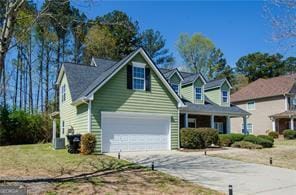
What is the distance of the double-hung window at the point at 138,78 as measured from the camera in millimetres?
21156

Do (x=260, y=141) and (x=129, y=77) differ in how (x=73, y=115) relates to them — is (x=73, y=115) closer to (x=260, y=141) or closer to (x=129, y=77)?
(x=129, y=77)

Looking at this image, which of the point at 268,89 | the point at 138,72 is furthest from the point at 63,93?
the point at 268,89

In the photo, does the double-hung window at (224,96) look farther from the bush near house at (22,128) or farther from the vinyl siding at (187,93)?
the bush near house at (22,128)

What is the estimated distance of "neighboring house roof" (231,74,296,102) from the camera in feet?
134

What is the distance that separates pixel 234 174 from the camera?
12.7 meters

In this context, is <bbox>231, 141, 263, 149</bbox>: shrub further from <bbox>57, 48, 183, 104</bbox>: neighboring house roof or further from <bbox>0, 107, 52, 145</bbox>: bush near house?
<bbox>0, 107, 52, 145</bbox>: bush near house

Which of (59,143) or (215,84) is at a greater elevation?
(215,84)

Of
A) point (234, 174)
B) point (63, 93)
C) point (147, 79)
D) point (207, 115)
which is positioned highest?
point (147, 79)

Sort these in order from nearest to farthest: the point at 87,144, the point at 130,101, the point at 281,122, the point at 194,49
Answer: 1. the point at 87,144
2. the point at 130,101
3. the point at 281,122
4. the point at 194,49

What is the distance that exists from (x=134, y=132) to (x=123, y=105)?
1954 mm

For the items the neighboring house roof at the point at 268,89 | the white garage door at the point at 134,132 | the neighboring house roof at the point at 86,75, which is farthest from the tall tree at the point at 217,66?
the white garage door at the point at 134,132

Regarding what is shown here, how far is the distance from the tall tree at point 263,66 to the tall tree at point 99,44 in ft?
121

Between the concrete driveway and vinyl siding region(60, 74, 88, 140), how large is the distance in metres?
5.92

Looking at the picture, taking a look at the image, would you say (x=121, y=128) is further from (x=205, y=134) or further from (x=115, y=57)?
(x=115, y=57)
